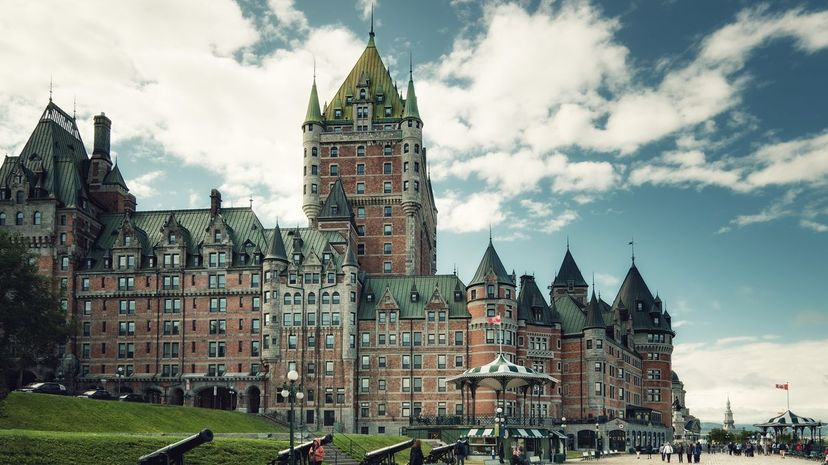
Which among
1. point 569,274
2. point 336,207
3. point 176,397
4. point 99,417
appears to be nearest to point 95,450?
point 99,417

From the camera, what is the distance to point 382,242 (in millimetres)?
122500

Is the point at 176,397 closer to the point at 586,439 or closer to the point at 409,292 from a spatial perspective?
the point at 409,292

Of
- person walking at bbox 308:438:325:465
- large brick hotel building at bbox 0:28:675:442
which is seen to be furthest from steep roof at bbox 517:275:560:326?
person walking at bbox 308:438:325:465

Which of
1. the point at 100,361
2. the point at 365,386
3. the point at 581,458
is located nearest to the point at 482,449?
the point at 581,458

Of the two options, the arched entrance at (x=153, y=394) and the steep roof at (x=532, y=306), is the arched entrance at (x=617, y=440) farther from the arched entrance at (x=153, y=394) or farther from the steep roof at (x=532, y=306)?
the arched entrance at (x=153, y=394)

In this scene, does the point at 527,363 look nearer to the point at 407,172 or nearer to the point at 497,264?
the point at 497,264

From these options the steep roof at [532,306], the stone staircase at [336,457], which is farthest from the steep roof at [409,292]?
the stone staircase at [336,457]

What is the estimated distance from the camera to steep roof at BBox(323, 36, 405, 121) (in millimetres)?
127312

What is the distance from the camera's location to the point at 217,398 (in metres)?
107

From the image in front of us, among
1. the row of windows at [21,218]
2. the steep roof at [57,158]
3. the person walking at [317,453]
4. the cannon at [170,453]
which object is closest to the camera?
the cannon at [170,453]

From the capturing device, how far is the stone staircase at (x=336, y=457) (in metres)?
60.3

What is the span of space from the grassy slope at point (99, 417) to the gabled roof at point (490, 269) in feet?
102

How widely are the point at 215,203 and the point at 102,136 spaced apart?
18960 millimetres

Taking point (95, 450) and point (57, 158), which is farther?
point (57, 158)
